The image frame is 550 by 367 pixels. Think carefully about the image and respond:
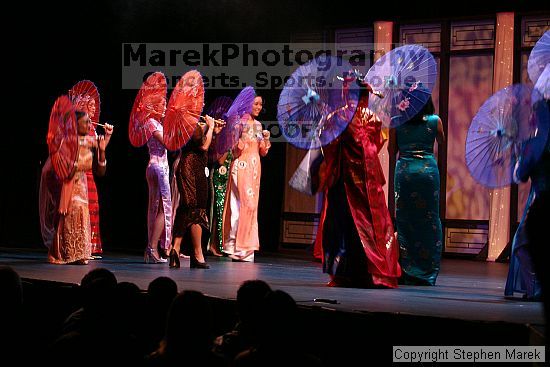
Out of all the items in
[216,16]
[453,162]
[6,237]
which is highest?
[216,16]

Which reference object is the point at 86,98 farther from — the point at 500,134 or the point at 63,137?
the point at 500,134

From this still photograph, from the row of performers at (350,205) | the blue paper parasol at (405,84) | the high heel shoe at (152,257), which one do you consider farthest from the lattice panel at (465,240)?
the blue paper parasol at (405,84)

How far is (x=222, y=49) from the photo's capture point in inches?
461

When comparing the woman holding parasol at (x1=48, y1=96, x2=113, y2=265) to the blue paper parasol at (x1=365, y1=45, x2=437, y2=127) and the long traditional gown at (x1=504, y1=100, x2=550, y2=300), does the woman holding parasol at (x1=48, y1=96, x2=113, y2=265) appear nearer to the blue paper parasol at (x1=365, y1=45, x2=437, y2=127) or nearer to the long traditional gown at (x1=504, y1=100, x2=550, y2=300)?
the blue paper parasol at (x1=365, y1=45, x2=437, y2=127)

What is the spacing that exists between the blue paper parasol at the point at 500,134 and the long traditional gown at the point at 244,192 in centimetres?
444

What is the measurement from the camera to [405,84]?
6867 mm

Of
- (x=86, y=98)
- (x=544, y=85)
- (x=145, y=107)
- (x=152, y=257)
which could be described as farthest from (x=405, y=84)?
(x=86, y=98)

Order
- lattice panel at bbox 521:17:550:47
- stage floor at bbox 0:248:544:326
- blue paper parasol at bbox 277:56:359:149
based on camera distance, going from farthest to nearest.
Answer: lattice panel at bbox 521:17:550:47
blue paper parasol at bbox 277:56:359:149
stage floor at bbox 0:248:544:326

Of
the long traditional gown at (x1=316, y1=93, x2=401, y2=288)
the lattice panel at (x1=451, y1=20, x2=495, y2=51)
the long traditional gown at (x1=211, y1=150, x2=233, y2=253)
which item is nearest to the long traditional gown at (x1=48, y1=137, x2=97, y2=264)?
the long traditional gown at (x1=211, y1=150, x2=233, y2=253)

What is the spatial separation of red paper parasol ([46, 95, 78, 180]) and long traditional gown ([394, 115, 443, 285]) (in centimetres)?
288

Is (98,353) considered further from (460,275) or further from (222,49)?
(222,49)

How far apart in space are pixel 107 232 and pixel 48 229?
200 centimetres

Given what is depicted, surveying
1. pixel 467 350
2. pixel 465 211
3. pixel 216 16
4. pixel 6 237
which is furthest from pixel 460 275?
pixel 6 237

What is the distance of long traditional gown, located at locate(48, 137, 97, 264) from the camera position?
8.41m
